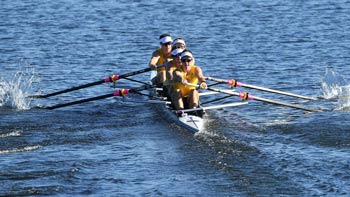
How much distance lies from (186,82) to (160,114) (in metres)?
2.22

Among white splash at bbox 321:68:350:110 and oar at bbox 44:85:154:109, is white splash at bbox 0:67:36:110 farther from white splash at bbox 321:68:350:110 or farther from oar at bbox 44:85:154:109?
white splash at bbox 321:68:350:110

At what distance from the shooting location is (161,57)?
2559 centimetres

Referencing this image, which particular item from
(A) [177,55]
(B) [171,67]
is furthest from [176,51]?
(B) [171,67]

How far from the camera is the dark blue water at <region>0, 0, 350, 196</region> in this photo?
1744cm

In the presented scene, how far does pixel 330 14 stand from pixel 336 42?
18.8ft

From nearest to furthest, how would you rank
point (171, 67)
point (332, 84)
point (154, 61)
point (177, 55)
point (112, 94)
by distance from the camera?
point (177, 55) < point (171, 67) < point (112, 94) < point (154, 61) < point (332, 84)

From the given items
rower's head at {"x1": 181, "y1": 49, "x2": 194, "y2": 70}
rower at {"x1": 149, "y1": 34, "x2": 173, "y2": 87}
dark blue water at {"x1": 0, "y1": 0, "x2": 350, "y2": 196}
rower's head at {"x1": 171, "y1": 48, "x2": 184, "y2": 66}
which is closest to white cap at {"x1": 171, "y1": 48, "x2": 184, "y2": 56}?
rower's head at {"x1": 171, "y1": 48, "x2": 184, "y2": 66}

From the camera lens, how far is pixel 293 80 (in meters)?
27.9

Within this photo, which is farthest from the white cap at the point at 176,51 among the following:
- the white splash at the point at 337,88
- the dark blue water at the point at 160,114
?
the white splash at the point at 337,88

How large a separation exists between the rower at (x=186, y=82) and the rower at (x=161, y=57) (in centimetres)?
264

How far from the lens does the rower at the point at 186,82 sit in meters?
21.7

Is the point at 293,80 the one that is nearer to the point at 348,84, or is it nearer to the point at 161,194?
the point at 348,84

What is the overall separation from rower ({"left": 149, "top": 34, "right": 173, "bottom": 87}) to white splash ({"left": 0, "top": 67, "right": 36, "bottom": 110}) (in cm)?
354

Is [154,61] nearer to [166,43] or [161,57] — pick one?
[161,57]
